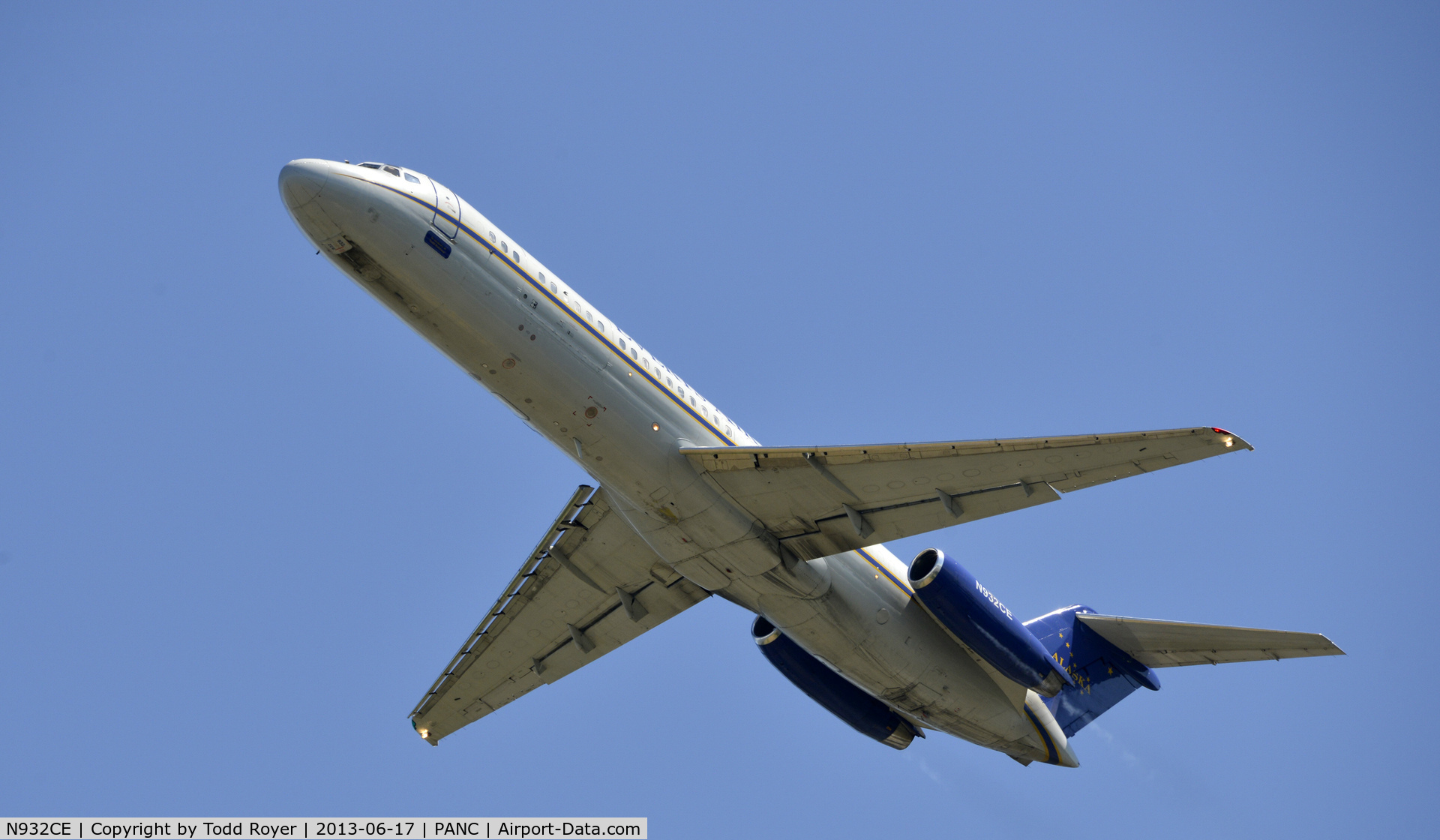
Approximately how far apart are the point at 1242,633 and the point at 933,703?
21.5 ft

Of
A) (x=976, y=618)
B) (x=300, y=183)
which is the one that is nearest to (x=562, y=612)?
(x=976, y=618)

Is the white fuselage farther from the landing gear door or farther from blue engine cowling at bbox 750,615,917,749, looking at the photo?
blue engine cowling at bbox 750,615,917,749

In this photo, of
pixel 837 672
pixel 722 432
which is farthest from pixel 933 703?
pixel 722 432

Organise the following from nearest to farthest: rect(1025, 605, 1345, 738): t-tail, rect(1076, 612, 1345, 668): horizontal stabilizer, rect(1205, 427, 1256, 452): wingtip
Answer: rect(1205, 427, 1256, 452): wingtip
rect(1076, 612, 1345, 668): horizontal stabilizer
rect(1025, 605, 1345, 738): t-tail

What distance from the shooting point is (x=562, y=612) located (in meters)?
26.3

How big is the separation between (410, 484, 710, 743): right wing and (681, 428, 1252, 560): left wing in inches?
142

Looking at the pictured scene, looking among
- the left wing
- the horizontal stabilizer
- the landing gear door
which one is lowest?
the horizontal stabilizer

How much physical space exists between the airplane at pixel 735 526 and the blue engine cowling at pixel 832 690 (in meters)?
0.04

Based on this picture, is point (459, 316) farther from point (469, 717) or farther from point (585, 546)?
point (469, 717)

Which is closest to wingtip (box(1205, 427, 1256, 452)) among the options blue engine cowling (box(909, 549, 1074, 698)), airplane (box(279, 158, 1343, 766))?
airplane (box(279, 158, 1343, 766))

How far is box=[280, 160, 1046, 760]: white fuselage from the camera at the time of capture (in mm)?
18484

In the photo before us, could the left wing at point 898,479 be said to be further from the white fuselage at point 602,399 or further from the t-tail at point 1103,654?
the t-tail at point 1103,654

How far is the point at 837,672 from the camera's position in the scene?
2602 centimetres

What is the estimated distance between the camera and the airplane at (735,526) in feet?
61.2
